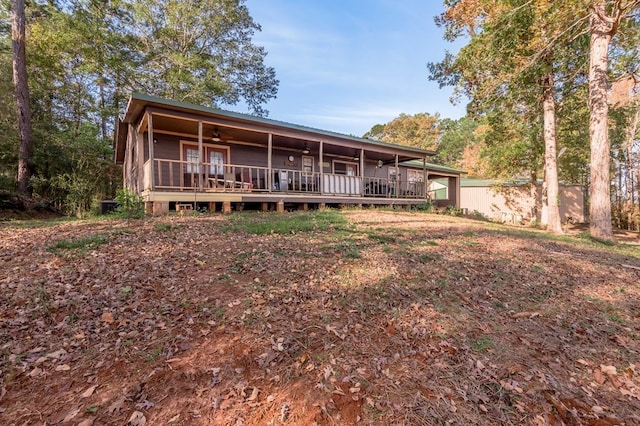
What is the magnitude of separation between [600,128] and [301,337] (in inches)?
450

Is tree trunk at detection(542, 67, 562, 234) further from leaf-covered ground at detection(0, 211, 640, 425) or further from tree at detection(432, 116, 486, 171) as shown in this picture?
tree at detection(432, 116, 486, 171)

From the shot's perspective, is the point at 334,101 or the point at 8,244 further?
the point at 334,101

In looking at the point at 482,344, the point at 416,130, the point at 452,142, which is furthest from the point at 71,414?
the point at 452,142

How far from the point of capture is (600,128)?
8977 mm

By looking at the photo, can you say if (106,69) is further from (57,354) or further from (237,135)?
(57,354)

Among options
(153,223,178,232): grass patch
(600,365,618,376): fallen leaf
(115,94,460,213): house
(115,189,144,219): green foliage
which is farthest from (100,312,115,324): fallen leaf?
(115,94,460,213): house

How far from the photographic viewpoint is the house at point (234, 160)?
28.6ft

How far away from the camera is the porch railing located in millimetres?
10016

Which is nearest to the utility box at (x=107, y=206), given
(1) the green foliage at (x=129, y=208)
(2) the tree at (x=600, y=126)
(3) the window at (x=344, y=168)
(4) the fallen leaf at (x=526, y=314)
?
(1) the green foliage at (x=129, y=208)

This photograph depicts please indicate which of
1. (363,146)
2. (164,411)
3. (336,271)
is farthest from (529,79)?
(164,411)

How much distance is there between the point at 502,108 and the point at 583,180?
536 inches

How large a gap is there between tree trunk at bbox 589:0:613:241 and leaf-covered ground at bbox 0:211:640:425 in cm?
538

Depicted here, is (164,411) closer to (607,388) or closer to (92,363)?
(92,363)

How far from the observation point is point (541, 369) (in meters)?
2.51
